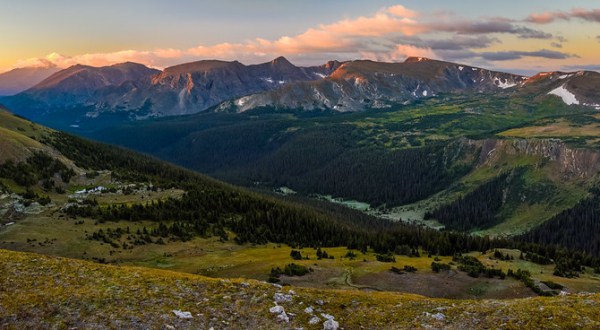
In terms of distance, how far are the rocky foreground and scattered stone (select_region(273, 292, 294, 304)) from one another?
0.20 feet

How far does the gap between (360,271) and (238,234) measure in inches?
2133

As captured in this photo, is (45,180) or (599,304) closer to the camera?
(599,304)

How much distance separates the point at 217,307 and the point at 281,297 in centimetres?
564

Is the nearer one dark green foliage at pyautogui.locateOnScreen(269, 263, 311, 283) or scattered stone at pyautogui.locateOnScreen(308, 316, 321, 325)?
scattered stone at pyautogui.locateOnScreen(308, 316, 321, 325)

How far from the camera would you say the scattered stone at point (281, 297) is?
3833 centimetres

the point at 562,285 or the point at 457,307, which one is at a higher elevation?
the point at 457,307

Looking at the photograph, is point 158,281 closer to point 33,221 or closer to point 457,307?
point 457,307

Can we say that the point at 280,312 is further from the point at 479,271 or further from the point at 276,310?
the point at 479,271

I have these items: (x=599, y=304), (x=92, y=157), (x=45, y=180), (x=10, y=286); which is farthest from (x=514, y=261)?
(x=92, y=157)

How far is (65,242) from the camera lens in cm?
9438

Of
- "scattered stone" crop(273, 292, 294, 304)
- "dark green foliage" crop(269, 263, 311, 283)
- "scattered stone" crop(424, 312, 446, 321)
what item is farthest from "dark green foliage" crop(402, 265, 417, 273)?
"scattered stone" crop(273, 292, 294, 304)

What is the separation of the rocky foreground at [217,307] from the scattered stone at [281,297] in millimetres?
61

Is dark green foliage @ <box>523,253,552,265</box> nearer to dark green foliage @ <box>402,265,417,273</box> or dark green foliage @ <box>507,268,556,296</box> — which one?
dark green foliage @ <box>507,268,556,296</box>

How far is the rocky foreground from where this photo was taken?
3331 centimetres
